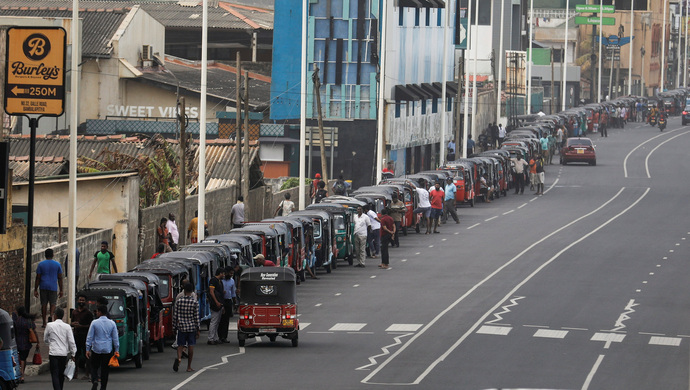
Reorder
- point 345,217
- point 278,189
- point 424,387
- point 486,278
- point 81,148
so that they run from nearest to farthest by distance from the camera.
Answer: point 424,387 < point 486,278 < point 345,217 < point 81,148 < point 278,189

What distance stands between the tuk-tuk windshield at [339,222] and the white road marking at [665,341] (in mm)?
13009

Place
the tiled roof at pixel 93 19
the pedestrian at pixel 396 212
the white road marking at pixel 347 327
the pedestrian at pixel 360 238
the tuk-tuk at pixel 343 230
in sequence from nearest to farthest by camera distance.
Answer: the white road marking at pixel 347 327, the tuk-tuk at pixel 343 230, the pedestrian at pixel 360 238, the pedestrian at pixel 396 212, the tiled roof at pixel 93 19

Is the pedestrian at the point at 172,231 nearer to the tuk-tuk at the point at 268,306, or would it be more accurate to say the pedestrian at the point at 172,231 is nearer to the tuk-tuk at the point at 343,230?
the tuk-tuk at the point at 343,230

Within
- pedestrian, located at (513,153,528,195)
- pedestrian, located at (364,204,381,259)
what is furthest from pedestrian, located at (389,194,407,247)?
pedestrian, located at (513,153,528,195)

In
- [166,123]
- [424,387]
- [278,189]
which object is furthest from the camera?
[166,123]

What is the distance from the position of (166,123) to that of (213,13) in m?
20.2

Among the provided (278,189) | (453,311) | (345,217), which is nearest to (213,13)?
(278,189)

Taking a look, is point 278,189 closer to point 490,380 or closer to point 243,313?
point 243,313

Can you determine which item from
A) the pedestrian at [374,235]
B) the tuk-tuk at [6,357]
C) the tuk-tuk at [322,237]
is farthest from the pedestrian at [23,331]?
the pedestrian at [374,235]

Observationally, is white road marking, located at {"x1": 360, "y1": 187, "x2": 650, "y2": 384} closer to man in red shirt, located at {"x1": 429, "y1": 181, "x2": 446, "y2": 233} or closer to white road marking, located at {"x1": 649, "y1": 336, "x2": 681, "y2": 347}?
white road marking, located at {"x1": 649, "y1": 336, "x2": 681, "y2": 347}

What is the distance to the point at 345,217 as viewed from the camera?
4053cm

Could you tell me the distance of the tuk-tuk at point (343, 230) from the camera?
40031 mm

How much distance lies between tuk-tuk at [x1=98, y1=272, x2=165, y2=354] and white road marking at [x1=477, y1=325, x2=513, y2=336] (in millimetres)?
6497

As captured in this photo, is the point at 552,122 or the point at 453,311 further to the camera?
the point at 552,122
